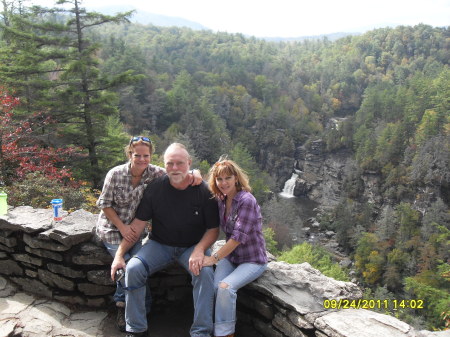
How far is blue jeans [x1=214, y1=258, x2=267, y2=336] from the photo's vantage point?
317 centimetres

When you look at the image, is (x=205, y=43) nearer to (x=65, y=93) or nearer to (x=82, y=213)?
(x=65, y=93)

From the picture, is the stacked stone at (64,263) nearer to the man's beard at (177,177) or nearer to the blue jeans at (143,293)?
the blue jeans at (143,293)

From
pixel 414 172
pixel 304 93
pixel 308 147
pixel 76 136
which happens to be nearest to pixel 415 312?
pixel 414 172

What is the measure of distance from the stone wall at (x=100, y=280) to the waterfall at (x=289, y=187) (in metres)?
53.7

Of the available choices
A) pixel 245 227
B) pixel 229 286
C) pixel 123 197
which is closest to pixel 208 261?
pixel 229 286

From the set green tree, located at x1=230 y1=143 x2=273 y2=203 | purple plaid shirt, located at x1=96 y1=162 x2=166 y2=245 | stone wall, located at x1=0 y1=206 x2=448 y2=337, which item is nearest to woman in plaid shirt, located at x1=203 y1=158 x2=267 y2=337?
stone wall, located at x1=0 y1=206 x2=448 y2=337

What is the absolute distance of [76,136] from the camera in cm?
1510

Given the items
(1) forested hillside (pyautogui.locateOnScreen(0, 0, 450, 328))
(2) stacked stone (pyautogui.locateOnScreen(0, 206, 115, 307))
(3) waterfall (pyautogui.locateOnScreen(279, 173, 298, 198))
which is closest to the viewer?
(2) stacked stone (pyautogui.locateOnScreen(0, 206, 115, 307))

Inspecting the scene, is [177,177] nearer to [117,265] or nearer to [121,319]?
[117,265]

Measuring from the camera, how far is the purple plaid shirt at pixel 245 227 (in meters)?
3.39

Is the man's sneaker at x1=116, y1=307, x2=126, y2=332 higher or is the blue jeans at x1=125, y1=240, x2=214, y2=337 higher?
the blue jeans at x1=125, y1=240, x2=214, y2=337

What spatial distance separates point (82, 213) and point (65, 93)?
11381 mm

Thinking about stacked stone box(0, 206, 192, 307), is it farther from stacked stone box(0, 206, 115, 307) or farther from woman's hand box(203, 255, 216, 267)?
woman's hand box(203, 255, 216, 267)

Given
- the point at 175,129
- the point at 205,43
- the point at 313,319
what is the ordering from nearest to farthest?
the point at 313,319 → the point at 175,129 → the point at 205,43
